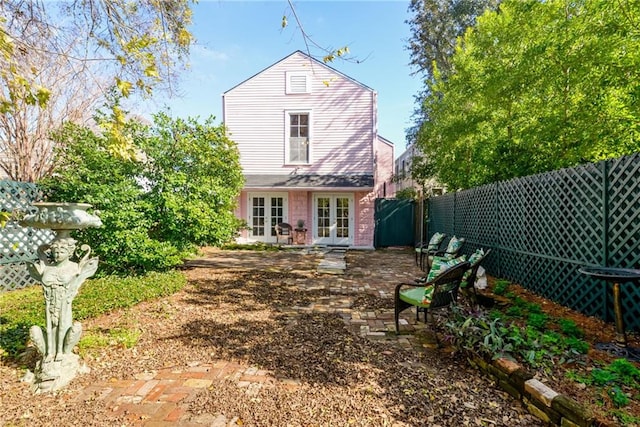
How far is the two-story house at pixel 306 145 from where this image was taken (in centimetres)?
1312

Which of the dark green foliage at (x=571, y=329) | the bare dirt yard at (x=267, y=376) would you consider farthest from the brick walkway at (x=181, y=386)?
the dark green foliage at (x=571, y=329)

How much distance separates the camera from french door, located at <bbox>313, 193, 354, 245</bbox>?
43.8ft

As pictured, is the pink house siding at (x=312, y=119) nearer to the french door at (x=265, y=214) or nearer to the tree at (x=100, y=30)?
the french door at (x=265, y=214)

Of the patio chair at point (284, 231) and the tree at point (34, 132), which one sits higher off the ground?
the tree at point (34, 132)

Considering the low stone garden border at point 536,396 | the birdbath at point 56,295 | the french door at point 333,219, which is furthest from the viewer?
the french door at point 333,219

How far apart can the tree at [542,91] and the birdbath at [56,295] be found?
701 cm

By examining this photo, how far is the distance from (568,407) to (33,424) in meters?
3.73

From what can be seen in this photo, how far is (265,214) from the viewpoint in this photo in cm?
1350

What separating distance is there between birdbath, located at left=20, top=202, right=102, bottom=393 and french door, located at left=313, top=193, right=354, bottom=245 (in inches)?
413

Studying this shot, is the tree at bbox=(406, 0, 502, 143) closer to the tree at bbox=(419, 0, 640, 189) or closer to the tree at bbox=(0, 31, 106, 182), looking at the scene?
the tree at bbox=(419, 0, 640, 189)

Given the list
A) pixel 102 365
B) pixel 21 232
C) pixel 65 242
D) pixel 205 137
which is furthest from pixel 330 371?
pixel 21 232

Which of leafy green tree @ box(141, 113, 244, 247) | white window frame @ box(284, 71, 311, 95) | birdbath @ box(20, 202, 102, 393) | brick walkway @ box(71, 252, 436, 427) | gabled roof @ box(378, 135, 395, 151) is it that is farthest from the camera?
gabled roof @ box(378, 135, 395, 151)

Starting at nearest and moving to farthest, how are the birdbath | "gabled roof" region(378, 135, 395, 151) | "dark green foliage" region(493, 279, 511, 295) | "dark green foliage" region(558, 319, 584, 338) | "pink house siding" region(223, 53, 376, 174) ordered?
the birdbath < "dark green foliage" region(558, 319, 584, 338) < "dark green foliage" region(493, 279, 511, 295) < "pink house siding" region(223, 53, 376, 174) < "gabled roof" region(378, 135, 395, 151)

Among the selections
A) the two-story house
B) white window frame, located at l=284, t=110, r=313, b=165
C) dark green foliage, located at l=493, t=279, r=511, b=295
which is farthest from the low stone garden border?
white window frame, located at l=284, t=110, r=313, b=165
